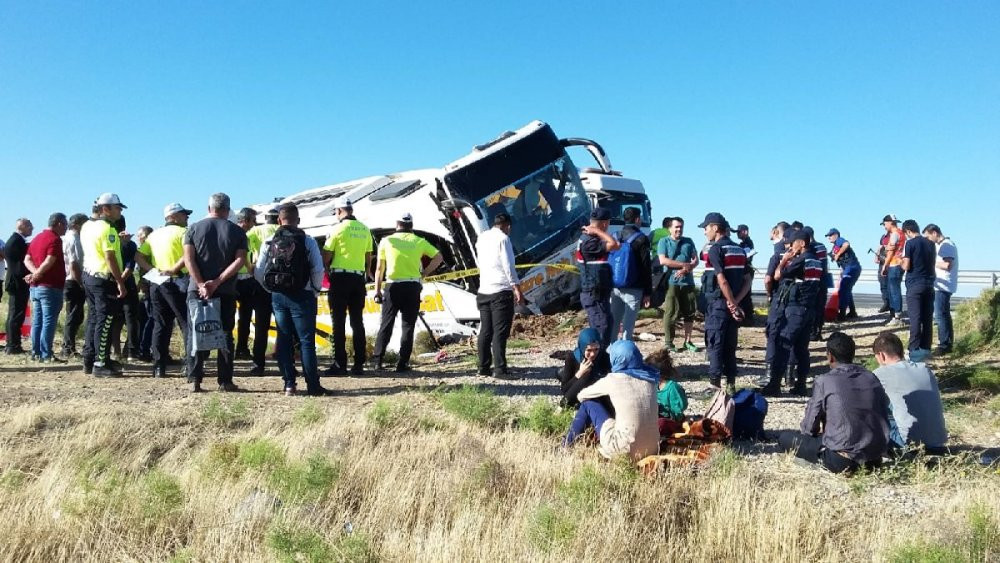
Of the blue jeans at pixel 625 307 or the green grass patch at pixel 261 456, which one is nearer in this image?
the green grass patch at pixel 261 456

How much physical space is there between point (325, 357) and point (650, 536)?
305 inches

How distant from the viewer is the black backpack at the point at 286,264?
705 centimetres

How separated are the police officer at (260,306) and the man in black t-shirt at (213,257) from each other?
1.53 m

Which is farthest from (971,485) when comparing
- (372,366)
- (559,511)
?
(372,366)

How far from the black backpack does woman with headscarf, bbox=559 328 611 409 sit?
2497 mm

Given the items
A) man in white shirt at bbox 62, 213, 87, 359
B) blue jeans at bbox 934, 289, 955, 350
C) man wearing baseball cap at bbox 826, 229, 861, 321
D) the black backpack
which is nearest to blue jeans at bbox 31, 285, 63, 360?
man in white shirt at bbox 62, 213, 87, 359

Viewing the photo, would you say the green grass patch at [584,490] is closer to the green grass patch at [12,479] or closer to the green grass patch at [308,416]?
the green grass patch at [308,416]

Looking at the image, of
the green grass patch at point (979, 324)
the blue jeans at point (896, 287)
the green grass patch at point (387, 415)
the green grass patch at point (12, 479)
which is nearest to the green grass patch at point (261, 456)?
the green grass patch at point (387, 415)

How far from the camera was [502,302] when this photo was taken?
28.3 ft

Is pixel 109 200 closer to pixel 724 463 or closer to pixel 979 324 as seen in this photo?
pixel 724 463

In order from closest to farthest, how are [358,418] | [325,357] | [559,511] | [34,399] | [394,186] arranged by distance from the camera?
1. [559,511]
2. [358,418]
3. [34,399]
4. [325,357]
5. [394,186]

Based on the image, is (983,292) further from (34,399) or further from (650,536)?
(34,399)

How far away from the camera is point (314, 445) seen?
5.65m

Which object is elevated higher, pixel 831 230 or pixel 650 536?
pixel 831 230
